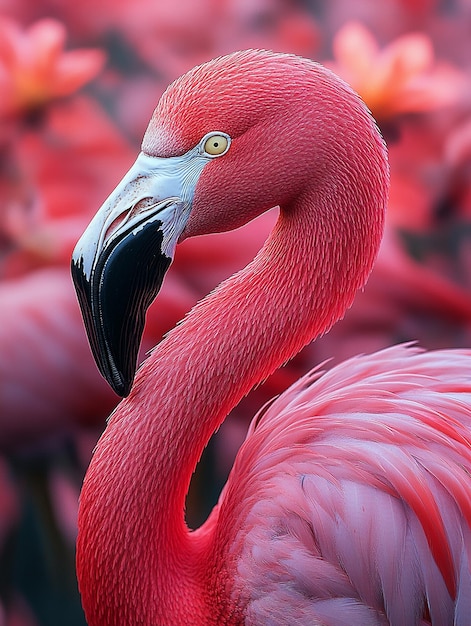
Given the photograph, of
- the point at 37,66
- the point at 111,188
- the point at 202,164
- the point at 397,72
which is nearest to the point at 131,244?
the point at 202,164

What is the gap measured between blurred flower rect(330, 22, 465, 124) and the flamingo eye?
0.93 meters

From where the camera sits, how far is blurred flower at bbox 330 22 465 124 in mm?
1637

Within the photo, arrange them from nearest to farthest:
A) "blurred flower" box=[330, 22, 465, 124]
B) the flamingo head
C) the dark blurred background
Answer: the flamingo head
the dark blurred background
"blurred flower" box=[330, 22, 465, 124]

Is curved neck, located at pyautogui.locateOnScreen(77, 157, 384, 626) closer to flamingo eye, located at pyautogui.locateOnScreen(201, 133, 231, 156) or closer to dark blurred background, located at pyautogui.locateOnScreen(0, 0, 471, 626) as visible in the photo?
flamingo eye, located at pyautogui.locateOnScreen(201, 133, 231, 156)

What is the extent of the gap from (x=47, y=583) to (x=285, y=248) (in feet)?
3.26

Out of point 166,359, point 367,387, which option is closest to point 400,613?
point 367,387

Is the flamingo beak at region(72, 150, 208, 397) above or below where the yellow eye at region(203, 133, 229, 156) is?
below

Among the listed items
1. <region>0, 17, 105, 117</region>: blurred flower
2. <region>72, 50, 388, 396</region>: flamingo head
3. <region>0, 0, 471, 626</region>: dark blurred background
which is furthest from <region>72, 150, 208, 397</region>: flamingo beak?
<region>0, 17, 105, 117</region>: blurred flower

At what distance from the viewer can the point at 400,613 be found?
2.71 feet

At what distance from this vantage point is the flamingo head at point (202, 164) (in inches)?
31.1

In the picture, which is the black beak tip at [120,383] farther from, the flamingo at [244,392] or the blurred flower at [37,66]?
the blurred flower at [37,66]

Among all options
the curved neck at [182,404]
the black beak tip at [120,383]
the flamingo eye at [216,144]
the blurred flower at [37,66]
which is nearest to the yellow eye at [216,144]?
the flamingo eye at [216,144]

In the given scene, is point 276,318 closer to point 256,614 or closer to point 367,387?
point 367,387

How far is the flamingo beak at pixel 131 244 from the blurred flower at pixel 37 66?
2.92ft
